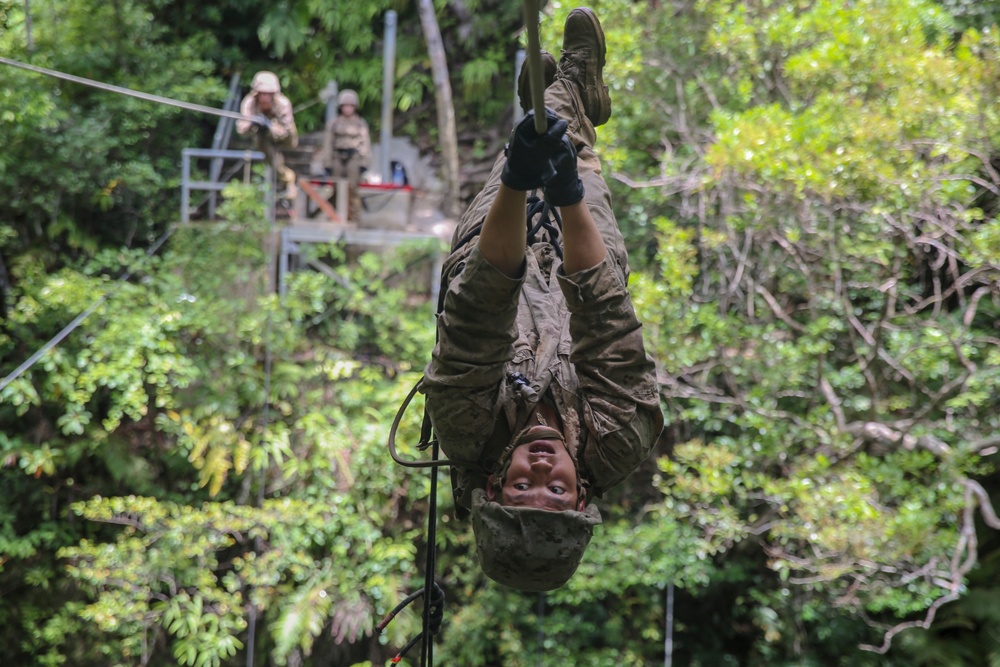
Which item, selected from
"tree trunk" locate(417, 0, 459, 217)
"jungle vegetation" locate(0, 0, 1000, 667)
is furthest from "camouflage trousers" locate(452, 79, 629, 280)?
"tree trunk" locate(417, 0, 459, 217)

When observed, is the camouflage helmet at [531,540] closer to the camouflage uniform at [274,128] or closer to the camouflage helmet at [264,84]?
the camouflage uniform at [274,128]

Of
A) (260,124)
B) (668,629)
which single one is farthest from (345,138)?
(668,629)

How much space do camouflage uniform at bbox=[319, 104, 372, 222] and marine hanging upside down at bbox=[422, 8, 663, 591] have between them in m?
5.58

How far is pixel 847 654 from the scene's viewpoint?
5.68 meters

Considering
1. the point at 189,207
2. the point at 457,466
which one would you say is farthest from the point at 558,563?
the point at 189,207

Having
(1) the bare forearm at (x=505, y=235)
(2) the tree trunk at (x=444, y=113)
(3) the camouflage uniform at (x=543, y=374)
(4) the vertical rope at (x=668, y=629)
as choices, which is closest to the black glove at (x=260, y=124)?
(2) the tree trunk at (x=444, y=113)

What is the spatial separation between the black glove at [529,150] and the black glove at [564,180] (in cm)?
2

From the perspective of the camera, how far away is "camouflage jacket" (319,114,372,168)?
287 inches

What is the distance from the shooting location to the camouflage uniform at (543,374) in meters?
1.65

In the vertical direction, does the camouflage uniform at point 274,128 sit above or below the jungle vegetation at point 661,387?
above

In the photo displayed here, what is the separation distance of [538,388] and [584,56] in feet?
3.58

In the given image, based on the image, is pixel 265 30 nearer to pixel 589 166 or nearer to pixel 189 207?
pixel 189 207

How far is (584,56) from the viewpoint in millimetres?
2523

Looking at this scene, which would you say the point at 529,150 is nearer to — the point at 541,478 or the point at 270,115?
the point at 541,478
